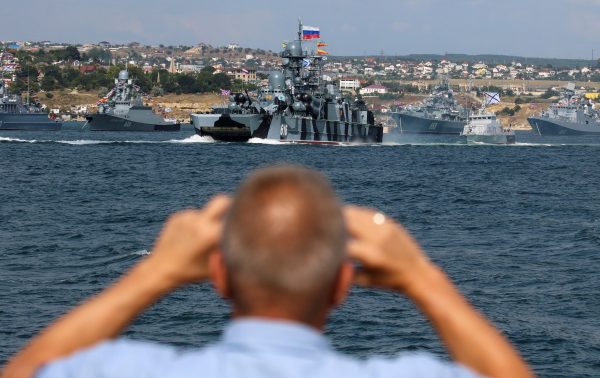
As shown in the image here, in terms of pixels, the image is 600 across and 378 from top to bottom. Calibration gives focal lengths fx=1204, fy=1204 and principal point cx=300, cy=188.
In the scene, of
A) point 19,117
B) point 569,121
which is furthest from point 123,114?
point 569,121

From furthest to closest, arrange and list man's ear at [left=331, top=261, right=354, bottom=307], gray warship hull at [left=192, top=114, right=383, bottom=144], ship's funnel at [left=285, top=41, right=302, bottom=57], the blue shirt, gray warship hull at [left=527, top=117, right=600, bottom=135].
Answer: gray warship hull at [left=527, top=117, right=600, bottom=135] → ship's funnel at [left=285, top=41, right=302, bottom=57] → gray warship hull at [left=192, top=114, right=383, bottom=144] → man's ear at [left=331, top=261, right=354, bottom=307] → the blue shirt

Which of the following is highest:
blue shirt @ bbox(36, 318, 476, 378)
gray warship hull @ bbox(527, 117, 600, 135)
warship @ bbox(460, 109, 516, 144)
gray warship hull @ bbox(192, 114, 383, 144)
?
blue shirt @ bbox(36, 318, 476, 378)

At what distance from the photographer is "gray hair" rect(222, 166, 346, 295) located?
2570 mm

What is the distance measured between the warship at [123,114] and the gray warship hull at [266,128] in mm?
69983

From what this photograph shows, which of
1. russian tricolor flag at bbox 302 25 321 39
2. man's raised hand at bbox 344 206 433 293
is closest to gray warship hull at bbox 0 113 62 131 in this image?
russian tricolor flag at bbox 302 25 321 39

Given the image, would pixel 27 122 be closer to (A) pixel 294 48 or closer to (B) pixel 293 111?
(A) pixel 294 48

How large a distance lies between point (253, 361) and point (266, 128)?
105100 millimetres

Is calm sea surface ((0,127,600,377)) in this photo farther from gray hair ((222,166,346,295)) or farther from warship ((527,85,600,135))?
warship ((527,85,600,135))

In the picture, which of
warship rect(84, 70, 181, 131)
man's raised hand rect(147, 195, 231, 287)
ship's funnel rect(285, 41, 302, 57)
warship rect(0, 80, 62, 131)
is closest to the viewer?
man's raised hand rect(147, 195, 231, 287)

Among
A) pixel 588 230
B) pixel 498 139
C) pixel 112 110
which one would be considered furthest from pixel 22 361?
pixel 112 110

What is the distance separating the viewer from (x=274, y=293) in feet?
8.59

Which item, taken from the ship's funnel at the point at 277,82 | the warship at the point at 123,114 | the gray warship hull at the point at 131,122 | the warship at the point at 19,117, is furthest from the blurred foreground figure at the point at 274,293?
the warship at the point at 123,114

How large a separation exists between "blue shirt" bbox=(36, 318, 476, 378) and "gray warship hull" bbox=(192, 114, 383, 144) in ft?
338

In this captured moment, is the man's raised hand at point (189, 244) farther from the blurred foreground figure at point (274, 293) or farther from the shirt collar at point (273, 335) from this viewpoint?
the shirt collar at point (273, 335)
